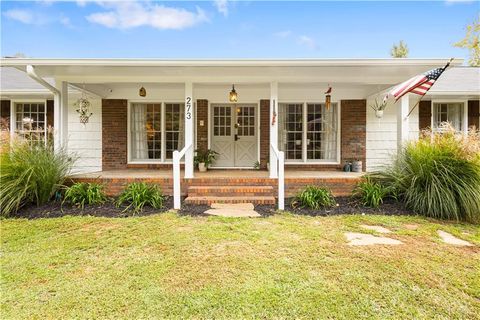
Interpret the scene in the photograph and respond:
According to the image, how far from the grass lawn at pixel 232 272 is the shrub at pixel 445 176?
53 cm

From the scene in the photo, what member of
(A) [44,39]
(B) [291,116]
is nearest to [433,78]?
(B) [291,116]

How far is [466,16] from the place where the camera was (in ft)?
52.4

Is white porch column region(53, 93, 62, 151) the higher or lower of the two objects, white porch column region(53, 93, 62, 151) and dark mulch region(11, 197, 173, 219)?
the higher

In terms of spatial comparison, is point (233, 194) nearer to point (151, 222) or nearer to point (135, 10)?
→ point (151, 222)

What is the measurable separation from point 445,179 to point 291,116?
5.02 meters

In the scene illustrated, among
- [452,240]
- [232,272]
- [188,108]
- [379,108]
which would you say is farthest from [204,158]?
[452,240]

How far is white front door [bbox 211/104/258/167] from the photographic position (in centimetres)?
948

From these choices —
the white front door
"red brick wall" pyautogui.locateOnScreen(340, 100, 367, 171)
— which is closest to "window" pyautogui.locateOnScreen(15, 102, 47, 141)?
the white front door

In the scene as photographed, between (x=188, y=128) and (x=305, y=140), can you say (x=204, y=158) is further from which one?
(x=305, y=140)

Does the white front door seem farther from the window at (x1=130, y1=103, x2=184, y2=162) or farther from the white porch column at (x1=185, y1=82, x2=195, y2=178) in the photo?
the white porch column at (x1=185, y1=82, x2=195, y2=178)

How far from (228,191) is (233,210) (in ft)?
2.83

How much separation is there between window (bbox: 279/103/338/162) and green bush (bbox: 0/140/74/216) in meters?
6.30

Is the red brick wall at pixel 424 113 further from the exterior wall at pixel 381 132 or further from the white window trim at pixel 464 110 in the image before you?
the exterior wall at pixel 381 132

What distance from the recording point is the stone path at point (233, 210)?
524 cm
